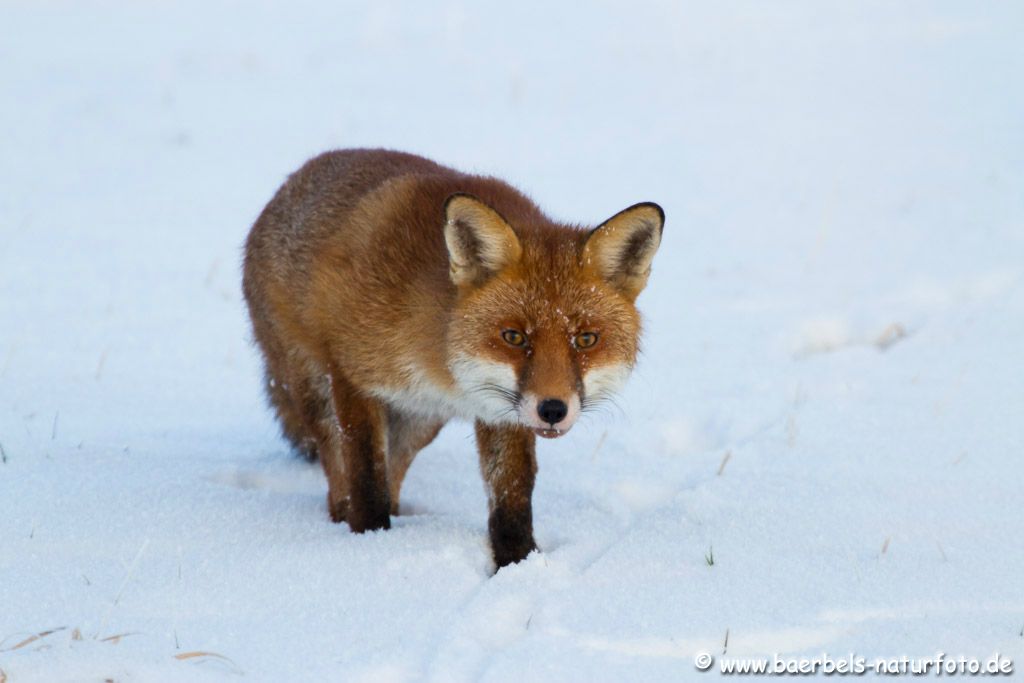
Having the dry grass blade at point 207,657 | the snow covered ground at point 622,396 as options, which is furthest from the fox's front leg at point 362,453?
the dry grass blade at point 207,657

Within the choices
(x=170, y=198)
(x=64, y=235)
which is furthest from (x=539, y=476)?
(x=170, y=198)

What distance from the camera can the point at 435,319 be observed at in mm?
4941

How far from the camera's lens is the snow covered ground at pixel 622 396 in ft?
13.7

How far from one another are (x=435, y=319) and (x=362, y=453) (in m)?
0.82

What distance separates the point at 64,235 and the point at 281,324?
5598 millimetres

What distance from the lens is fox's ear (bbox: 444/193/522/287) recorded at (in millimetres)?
4645

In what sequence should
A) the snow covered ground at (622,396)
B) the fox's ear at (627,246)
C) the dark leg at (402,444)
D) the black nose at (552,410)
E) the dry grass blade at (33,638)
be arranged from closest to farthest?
the dry grass blade at (33,638), the snow covered ground at (622,396), the black nose at (552,410), the fox's ear at (627,246), the dark leg at (402,444)

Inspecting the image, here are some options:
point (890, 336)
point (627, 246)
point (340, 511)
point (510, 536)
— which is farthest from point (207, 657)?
point (890, 336)

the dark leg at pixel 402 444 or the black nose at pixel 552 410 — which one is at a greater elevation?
the black nose at pixel 552 410

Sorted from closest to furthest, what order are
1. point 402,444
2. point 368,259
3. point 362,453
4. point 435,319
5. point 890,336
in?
point 435,319 → point 368,259 → point 362,453 → point 402,444 → point 890,336

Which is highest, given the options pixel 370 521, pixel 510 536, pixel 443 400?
pixel 443 400

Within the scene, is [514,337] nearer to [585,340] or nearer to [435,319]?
[585,340]

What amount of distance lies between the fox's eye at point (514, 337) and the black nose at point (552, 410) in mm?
306

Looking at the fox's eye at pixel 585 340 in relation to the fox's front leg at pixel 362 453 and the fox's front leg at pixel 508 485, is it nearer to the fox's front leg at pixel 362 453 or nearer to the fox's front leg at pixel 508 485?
the fox's front leg at pixel 508 485
